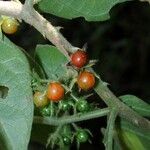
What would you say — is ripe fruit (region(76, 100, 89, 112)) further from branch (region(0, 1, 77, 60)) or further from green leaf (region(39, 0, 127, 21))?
green leaf (region(39, 0, 127, 21))

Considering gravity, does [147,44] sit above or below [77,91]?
below

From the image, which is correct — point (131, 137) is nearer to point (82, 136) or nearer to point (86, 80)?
point (82, 136)

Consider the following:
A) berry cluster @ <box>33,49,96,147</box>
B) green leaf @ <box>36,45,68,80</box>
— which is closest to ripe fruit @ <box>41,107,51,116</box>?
berry cluster @ <box>33,49,96,147</box>

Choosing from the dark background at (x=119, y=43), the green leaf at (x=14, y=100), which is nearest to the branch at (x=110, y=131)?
the green leaf at (x=14, y=100)

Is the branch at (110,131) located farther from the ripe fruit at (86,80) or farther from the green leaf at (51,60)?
the green leaf at (51,60)

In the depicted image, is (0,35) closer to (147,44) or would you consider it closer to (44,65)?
(44,65)

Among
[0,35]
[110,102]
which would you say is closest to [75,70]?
[110,102]
